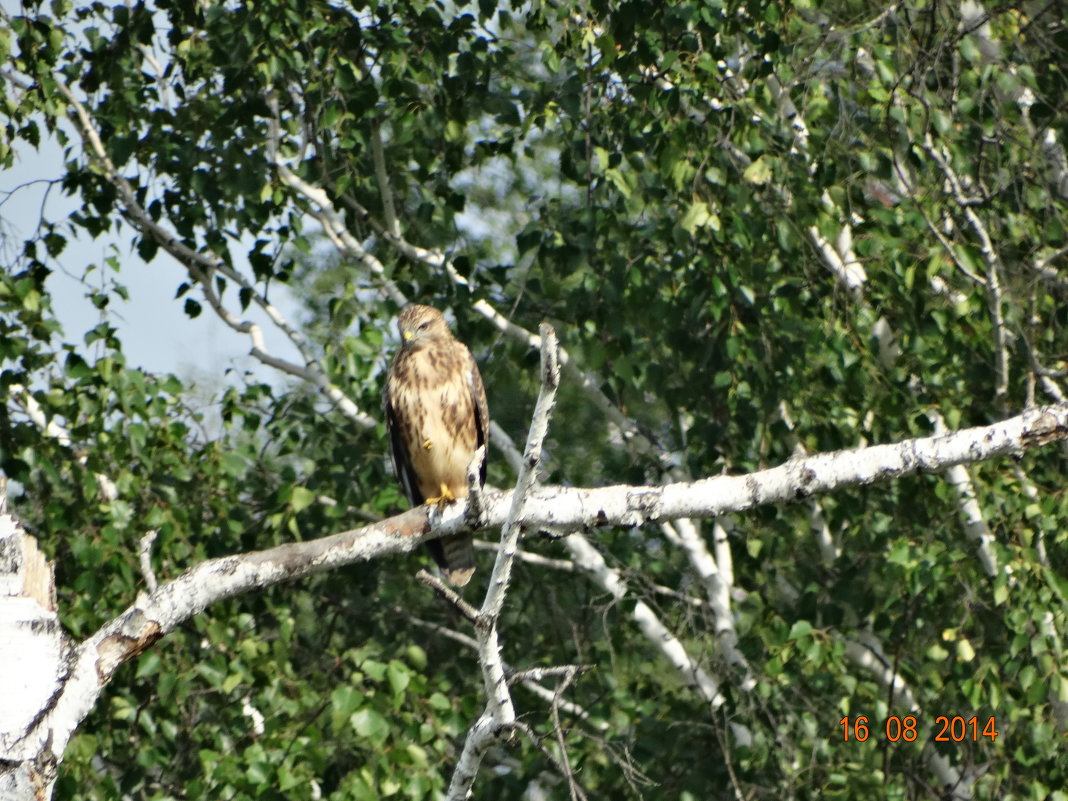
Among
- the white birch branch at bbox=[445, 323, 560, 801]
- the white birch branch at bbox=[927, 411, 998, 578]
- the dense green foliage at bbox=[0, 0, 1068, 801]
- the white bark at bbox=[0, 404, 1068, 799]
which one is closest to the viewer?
the white birch branch at bbox=[445, 323, 560, 801]

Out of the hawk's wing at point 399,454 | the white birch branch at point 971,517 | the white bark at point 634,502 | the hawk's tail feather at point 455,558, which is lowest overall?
the white bark at point 634,502

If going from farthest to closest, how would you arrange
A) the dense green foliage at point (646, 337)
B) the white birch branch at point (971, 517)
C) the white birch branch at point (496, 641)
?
the white birch branch at point (971, 517) < the dense green foliage at point (646, 337) < the white birch branch at point (496, 641)

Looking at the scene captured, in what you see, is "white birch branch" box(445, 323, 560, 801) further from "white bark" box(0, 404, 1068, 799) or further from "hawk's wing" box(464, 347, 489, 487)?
"hawk's wing" box(464, 347, 489, 487)

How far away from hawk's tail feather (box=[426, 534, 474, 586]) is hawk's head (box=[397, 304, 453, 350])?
0.68 metres

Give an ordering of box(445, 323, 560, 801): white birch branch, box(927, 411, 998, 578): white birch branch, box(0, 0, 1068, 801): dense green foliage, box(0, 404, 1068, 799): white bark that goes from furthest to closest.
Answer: box(927, 411, 998, 578): white birch branch → box(0, 0, 1068, 801): dense green foliage → box(0, 404, 1068, 799): white bark → box(445, 323, 560, 801): white birch branch

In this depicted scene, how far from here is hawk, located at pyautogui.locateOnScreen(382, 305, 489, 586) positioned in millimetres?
4680

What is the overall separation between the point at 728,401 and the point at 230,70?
2.26m

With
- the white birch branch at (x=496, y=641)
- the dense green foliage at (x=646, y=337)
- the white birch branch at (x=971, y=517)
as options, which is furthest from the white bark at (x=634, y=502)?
the white birch branch at (x=971, y=517)

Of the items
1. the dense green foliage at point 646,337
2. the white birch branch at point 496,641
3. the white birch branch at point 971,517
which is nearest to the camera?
the white birch branch at point 496,641

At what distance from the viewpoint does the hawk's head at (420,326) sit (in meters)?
4.70

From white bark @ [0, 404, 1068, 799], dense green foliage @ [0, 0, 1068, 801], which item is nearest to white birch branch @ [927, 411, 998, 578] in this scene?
dense green foliage @ [0, 0, 1068, 801]

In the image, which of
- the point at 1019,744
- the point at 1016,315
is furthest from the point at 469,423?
the point at 1019,744
